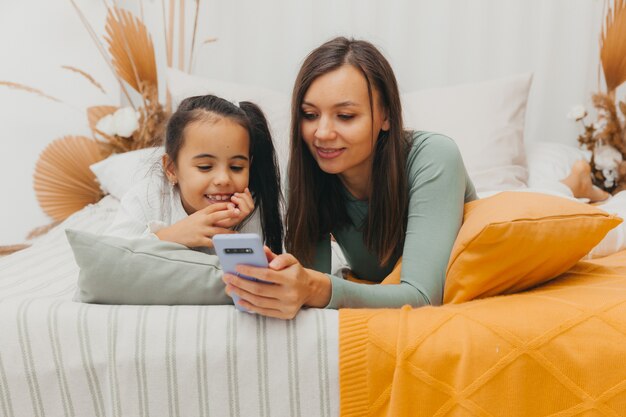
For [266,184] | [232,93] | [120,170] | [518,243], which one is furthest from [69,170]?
[518,243]

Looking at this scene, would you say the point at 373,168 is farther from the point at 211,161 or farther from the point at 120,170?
the point at 120,170

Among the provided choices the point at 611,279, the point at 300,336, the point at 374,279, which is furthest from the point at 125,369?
the point at 611,279

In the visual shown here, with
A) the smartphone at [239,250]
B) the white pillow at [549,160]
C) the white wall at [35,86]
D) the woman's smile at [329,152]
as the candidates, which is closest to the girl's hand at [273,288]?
the smartphone at [239,250]

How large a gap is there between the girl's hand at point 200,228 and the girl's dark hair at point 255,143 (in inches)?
8.3

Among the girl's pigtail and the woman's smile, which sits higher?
the woman's smile

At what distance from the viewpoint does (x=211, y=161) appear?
4.42 ft

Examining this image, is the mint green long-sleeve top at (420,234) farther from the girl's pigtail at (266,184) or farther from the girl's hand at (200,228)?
the girl's hand at (200,228)

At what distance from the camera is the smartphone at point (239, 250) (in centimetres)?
89

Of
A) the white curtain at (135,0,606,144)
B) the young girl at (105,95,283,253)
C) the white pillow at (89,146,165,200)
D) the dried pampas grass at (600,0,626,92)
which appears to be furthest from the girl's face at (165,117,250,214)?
the dried pampas grass at (600,0,626,92)

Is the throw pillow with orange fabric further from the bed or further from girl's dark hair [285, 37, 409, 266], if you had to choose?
girl's dark hair [285, 37, 409, 266]

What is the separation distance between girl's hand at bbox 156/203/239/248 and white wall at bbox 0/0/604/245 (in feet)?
5.11

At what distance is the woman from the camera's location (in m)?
1.18

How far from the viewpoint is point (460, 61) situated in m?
2.72

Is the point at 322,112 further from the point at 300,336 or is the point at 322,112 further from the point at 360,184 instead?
the point at 300,336
